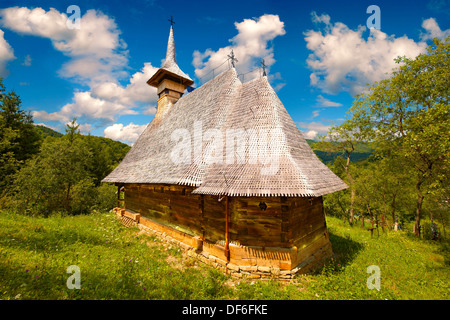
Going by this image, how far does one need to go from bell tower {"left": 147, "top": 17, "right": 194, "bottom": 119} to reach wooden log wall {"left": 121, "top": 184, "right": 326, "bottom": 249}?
33.5ft

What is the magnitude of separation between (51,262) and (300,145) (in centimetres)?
969

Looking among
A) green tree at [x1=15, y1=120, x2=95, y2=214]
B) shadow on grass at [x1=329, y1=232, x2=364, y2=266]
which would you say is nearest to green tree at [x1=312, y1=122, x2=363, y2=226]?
shadow on grass at [x1=329, y1=232, x2=364, y2=266]

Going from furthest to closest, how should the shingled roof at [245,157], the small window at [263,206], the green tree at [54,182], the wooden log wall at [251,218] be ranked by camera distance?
the green tree at [54,182] < the small window at [263,206] < the wooden log wall at [251,218] < the shingled roof at [245,157]

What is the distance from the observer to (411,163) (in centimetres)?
1148

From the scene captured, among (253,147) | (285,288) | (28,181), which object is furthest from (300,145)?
(28,181)

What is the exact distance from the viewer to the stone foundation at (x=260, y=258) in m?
5.62

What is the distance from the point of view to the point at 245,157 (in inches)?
255

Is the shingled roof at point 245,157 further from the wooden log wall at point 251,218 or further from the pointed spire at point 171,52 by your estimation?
the pointed spire at point 171,52

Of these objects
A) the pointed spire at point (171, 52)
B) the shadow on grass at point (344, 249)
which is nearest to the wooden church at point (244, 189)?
the shadow on grass at point (344, 249)

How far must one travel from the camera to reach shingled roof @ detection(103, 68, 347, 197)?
561 cm

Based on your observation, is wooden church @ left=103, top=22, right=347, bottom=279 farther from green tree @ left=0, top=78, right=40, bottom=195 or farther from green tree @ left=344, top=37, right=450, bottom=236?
green tree @ left=0, top=78, right=40, bottom=195

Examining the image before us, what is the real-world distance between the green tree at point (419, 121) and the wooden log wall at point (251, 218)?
7161 mm
